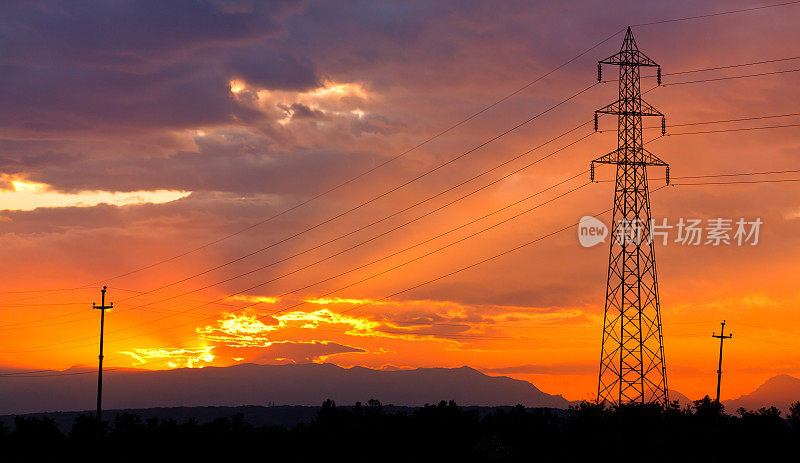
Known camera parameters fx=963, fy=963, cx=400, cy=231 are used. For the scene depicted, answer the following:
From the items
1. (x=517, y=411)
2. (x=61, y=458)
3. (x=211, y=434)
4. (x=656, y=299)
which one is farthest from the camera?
(x=517, y=411)

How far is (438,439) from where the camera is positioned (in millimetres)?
140250

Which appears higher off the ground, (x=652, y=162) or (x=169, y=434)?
(x=652, y=162)

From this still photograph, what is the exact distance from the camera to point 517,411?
6206 inches

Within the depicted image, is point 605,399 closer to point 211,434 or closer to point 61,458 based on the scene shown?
Answer: point 211,434

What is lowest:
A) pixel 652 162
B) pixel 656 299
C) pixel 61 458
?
pixel 61 458

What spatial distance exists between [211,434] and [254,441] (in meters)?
6.34

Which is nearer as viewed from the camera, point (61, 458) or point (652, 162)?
point (652, 162)

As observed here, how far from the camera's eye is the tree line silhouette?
416 ft

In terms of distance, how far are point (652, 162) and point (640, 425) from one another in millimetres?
51876

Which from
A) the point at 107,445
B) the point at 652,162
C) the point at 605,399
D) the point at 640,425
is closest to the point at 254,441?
the point at 107,445

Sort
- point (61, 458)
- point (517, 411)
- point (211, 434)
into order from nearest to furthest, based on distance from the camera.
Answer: point (61, 458)
point (211, 434)
point (517, 411)

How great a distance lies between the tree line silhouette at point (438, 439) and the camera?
127 m

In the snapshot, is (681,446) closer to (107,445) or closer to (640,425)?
(640,425)

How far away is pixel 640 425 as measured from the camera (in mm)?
128375
